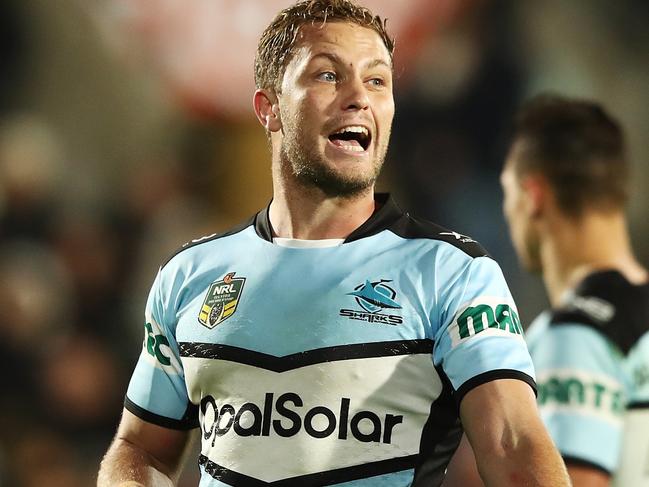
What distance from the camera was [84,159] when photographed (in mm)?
7547

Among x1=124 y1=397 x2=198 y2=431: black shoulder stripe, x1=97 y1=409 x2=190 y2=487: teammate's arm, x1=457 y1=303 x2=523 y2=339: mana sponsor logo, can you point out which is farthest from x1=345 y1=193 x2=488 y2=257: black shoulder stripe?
x1=97 y1=409 x2=190 y2=487: teammate's arm

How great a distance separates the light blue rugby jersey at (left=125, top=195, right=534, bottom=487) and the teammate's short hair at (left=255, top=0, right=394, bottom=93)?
1.66ft

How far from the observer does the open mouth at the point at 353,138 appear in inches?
111

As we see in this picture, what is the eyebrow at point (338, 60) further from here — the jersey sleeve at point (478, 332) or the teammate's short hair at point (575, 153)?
the teammate's short hair at point (575, 153)

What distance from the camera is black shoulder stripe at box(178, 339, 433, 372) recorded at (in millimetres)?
2605

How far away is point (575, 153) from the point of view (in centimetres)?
434

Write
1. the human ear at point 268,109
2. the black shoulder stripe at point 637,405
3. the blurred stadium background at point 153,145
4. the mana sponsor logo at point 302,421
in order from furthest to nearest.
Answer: the blurred stadium background at point 153,145 < the black shoulder stripe at point 637,405 < the human ear at point 268,109 < the mana sponsor logo at point 302,421

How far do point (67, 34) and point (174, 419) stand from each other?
5.34 metres

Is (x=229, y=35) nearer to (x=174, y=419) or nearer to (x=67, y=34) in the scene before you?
(x=67, y=34)

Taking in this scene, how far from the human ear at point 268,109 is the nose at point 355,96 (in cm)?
29

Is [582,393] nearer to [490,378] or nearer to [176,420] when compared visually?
[490,378]

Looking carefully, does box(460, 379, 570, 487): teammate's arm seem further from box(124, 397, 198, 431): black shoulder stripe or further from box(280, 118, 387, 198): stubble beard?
box(124, 397, 198, 431): black shoulder stripe

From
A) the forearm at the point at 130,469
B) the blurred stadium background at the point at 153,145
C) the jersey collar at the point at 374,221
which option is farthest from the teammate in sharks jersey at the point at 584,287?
the blurred stadium background at the point at 153,145

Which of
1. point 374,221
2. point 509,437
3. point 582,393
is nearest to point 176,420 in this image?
point 374,221
